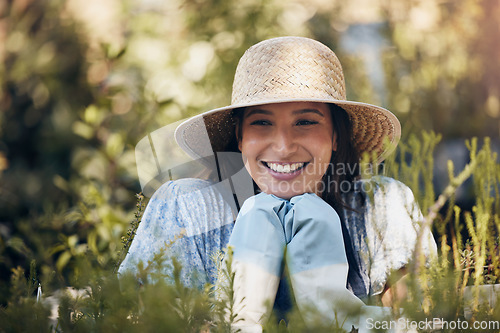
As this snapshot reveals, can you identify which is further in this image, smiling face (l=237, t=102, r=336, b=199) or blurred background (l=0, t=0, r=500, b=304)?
blurred background (l=0, t=0, r=500, b=304)

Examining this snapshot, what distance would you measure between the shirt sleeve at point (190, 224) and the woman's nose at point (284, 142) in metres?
0.36

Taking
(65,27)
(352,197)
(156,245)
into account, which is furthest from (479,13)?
(156,245)

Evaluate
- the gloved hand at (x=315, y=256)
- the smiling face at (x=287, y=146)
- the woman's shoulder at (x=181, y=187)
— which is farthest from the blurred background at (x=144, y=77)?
the gloved hand at (x=315, y=256)

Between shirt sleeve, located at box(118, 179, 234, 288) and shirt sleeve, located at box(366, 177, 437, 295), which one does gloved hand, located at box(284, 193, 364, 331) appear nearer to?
shirt sleeve, located at box(366, 177, 437, 295)

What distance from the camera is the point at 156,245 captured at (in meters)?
1.84

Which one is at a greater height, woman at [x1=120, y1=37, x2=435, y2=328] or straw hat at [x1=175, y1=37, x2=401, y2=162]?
straw hat at [x1=175, y1=37, x2=401, y2=162]

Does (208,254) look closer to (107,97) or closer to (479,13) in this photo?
(107,97)

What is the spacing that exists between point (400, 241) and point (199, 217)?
78 cm

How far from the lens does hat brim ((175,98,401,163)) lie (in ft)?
6.92

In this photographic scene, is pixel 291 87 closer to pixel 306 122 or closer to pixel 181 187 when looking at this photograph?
pixel 306 122

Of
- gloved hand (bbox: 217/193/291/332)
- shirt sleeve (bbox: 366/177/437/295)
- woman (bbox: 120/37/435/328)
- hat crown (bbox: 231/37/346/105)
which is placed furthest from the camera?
hat crown (bbox: 231/37/346/105)

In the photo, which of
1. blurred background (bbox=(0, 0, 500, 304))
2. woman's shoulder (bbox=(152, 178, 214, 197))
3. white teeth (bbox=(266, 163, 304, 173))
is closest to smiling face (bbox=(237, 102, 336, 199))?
white teeth (bbox=(266, 163, 304, 173))

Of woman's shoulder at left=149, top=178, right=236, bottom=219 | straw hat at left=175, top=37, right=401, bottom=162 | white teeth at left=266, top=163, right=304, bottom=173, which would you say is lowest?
woman's shoulder at left=149, top=178, right=236, bottom=219

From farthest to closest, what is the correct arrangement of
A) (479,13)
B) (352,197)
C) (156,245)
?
(479,13)
(352,197)
(156,245)
